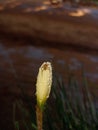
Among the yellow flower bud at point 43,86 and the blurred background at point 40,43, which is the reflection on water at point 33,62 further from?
the yellow flower bud at point 43,86

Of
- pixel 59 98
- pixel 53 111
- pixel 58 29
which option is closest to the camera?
pixel 59 98

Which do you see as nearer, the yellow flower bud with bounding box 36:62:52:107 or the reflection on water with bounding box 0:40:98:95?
the yellow flower bud with bounding box 36:62:52:107

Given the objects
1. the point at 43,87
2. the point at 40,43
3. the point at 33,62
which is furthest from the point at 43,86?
the point at 40,43

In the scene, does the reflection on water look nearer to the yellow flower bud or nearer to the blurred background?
the blurred background

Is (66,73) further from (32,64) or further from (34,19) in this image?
(34,19)

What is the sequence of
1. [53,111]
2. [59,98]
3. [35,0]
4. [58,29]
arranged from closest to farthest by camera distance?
[59,98] → [53,111] → [58,29] → [35,0]

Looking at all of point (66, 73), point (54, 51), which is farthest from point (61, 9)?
point (66, 73)

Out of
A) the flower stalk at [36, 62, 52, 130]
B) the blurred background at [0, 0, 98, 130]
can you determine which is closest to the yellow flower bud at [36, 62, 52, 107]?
→ the flower stalk at [36, 62, 52, 130]

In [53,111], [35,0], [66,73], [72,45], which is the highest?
[35,0]

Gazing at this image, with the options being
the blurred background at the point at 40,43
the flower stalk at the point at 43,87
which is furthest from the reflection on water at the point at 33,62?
the flower stalk at the point at 43,87
